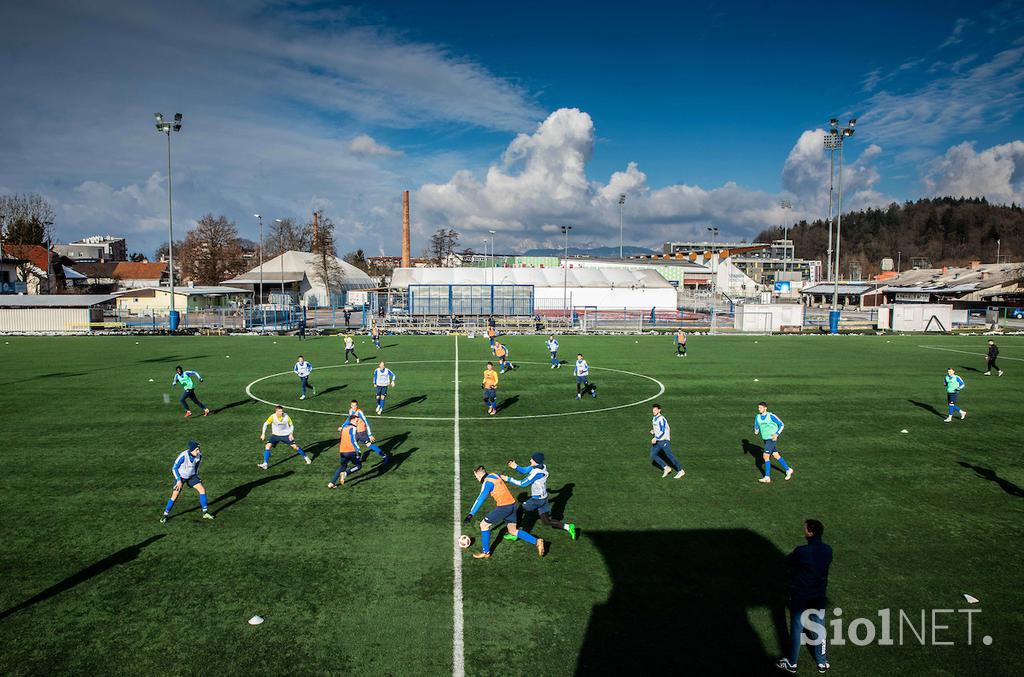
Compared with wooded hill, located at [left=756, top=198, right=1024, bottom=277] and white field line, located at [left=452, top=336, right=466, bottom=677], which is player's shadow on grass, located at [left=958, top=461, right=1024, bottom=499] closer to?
white field line, located at [left=452, top=336, right=466, bottom=677]

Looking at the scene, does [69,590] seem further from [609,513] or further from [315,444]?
[609,513]

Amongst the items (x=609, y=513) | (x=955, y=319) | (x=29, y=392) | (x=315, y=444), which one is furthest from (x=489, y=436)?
(x=955, y=319)

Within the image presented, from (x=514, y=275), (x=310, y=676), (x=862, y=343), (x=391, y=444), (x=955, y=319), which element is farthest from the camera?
(x=514, y=275)

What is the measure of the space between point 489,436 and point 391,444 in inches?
114

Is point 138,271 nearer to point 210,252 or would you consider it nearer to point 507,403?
point 210,252

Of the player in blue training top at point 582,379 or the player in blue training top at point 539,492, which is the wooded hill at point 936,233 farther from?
the player in blue training top at point 539,492

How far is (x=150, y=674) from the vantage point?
7.45m

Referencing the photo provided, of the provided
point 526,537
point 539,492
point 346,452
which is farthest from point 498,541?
point 346,452

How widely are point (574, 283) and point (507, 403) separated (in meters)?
59.8

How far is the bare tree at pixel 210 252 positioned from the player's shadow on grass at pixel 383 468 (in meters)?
93.4

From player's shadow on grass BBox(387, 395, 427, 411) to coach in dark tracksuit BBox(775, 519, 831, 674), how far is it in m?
16.3

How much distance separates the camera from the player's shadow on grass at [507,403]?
21.9m

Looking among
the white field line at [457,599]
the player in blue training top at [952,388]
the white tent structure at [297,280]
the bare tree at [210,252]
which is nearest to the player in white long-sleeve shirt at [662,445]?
the white field line at [457,599]

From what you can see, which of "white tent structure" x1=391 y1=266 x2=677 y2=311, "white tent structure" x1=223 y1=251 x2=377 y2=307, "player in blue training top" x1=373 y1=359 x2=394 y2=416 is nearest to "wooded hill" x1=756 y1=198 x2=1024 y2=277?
"white tent structure" x1=391 y1=266 x2=677 y2=311
